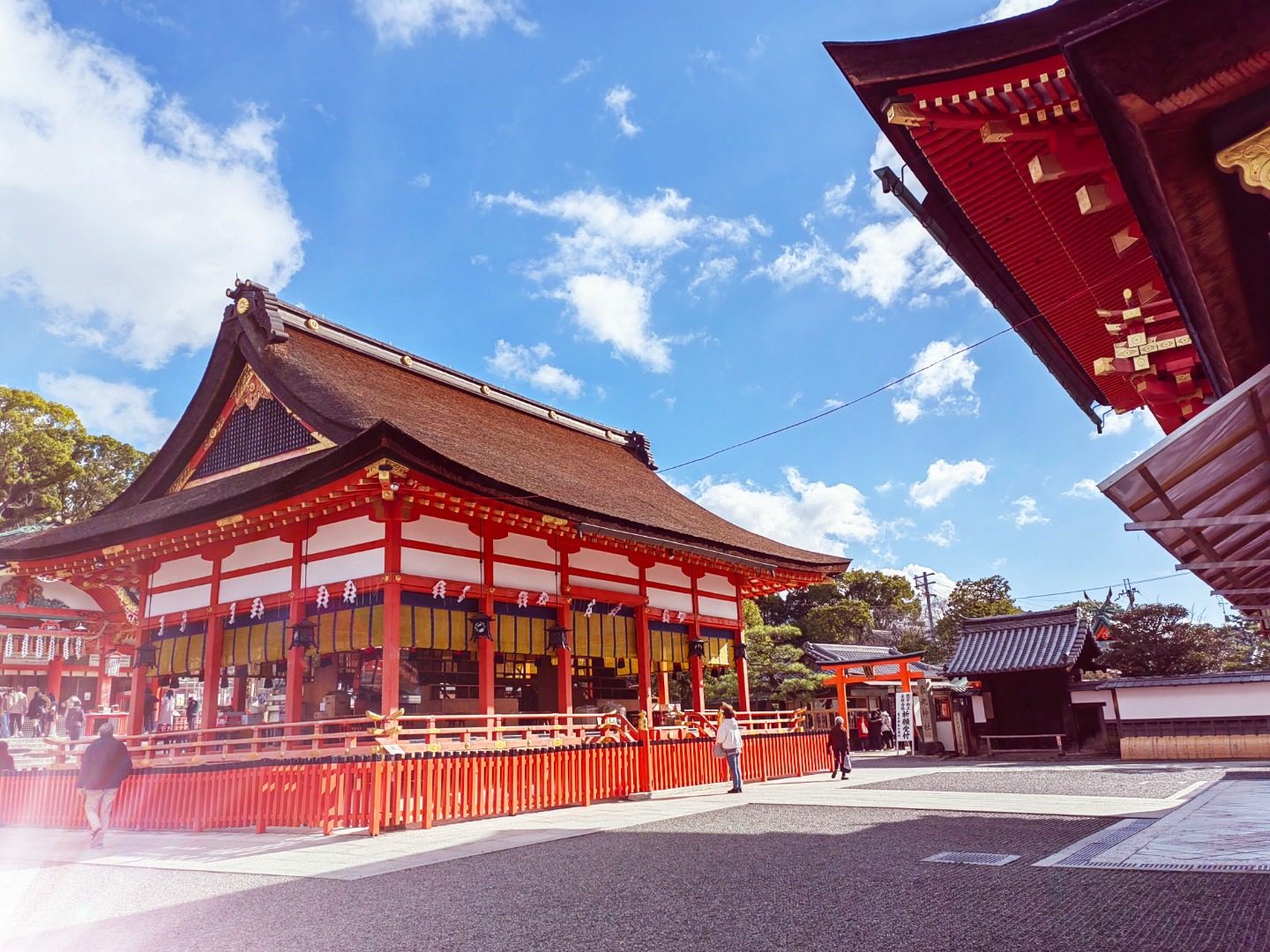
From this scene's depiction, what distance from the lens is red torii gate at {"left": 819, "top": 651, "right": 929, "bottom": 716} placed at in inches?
1013

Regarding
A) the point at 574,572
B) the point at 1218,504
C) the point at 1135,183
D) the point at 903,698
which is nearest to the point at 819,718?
the point at 903,698

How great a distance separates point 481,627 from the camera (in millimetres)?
12359

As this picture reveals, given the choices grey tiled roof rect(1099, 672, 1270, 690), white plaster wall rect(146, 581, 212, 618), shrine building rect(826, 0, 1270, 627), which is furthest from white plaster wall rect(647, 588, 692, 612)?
grey tiled roof rect(1099, 672, 1270, 690)

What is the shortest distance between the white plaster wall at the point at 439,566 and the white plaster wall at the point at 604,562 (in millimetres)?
2196

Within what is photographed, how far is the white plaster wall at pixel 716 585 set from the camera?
17625 mm

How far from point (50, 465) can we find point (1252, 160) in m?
36.7

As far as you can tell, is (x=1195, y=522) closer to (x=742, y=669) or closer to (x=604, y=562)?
(x=604, y=562)

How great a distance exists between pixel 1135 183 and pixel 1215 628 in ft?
117

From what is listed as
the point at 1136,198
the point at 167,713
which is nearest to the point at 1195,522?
the point at 1136,198

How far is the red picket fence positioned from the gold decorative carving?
359 inches

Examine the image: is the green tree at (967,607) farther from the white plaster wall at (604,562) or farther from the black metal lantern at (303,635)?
the black metal lantern at (303,635)

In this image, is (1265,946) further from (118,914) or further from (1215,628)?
(1215,628)

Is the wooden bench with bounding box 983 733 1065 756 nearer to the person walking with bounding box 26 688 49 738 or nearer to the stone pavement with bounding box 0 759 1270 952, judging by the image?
the stone pavement with bounding box 0 759 1270 952

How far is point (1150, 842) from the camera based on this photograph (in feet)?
22.4
